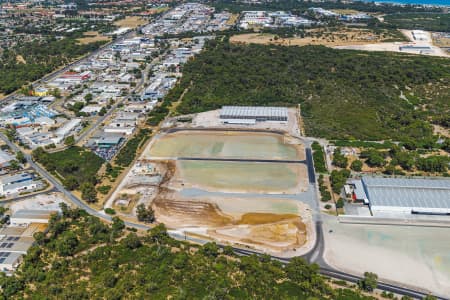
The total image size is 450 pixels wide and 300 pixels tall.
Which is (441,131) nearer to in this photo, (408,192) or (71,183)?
(408,192)

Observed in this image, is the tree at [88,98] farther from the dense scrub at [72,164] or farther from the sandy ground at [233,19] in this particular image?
the sandy ground at [233,19]

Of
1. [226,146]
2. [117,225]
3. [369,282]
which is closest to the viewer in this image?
[369,282]

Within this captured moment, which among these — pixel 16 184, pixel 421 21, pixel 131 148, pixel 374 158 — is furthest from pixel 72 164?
pixel 421 21

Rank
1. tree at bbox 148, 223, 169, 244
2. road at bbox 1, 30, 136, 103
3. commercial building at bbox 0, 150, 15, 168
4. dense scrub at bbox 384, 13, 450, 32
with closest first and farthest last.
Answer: tree at bbox 148, 223, 169, 244
commercial building at bbox 0, 150, 15, 168
road at bbox 1, 30, 136, 103
dense scrub at bbox 384, 13, 450, 32

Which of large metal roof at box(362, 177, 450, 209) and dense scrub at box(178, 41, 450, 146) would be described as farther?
dense scrub at box(178, 41, 450, 146)

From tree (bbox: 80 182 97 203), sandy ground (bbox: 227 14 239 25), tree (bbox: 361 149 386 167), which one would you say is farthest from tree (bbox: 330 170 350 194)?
sandy ground (bbox: 227 14 239 25)

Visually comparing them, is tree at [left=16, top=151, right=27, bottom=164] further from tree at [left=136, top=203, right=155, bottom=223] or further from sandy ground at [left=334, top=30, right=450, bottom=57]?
sandy ground at [left=334, top=30, right=450, bottom=57]

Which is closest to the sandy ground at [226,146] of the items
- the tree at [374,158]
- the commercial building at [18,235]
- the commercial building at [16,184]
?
the tree at [374,158]

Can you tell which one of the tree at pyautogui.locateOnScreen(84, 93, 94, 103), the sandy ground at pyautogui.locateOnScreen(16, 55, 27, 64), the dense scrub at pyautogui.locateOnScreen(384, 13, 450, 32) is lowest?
the tree at pyautogui.locateOnScreen(84, 93, 94, 103)
